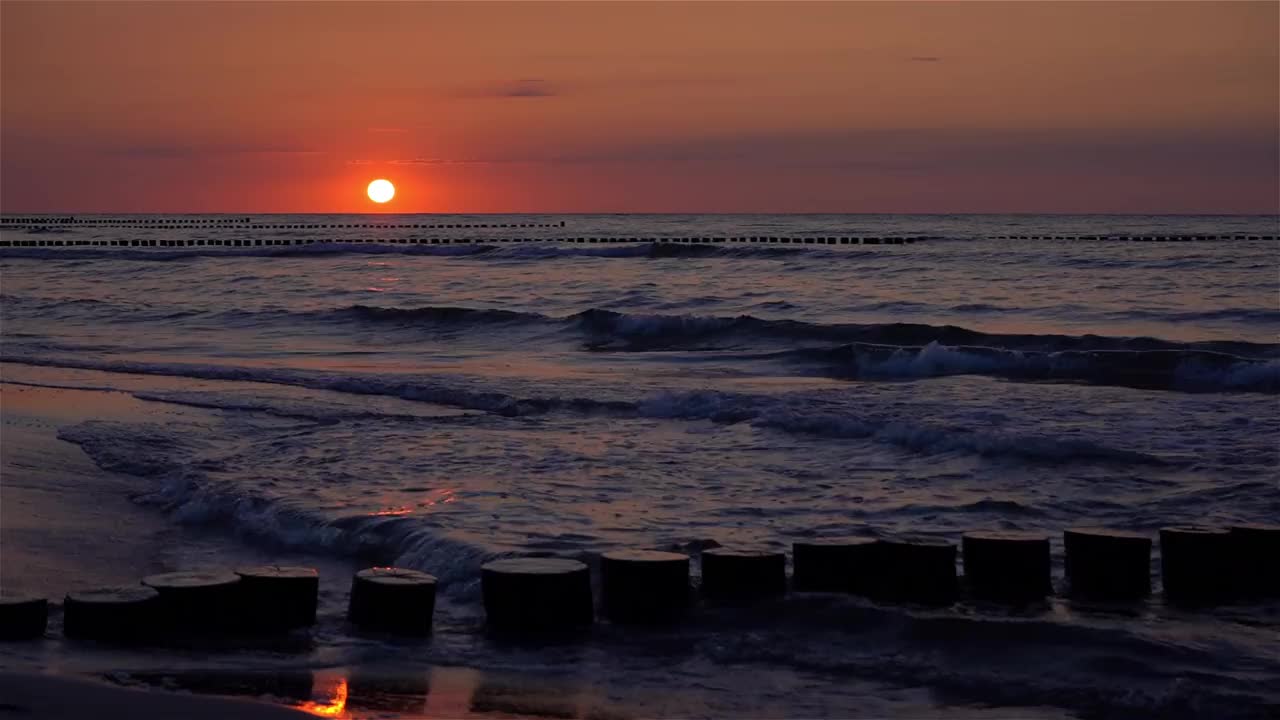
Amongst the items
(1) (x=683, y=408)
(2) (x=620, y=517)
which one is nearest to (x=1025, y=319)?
(1) (x=683, y=408)

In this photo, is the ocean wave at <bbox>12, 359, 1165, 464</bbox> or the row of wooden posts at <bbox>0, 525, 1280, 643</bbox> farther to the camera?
the ocean wave at <bbox>12, 359, 1165, 464</bbox>

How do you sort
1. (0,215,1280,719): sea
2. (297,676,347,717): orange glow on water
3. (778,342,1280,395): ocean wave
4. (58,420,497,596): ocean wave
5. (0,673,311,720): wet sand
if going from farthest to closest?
(778,342,1280,395): ocean wave < (58,420,497,596): ocean wave < (0,215,1280,719): sea < (297,676,347,717): orange glow on water < (0,673,311,720): wet sand

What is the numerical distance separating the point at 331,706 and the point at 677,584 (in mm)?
2277

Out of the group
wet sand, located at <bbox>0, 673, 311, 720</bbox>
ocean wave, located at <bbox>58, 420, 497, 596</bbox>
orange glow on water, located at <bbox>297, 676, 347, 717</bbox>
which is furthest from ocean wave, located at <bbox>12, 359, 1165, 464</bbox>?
orange glow on water, located at <bbox>297, 676, 347, 717</bbox>

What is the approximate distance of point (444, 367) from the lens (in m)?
23.8

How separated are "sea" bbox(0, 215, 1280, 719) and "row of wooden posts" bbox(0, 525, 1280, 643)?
0.55 ft

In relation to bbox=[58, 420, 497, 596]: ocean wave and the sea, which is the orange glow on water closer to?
the sea

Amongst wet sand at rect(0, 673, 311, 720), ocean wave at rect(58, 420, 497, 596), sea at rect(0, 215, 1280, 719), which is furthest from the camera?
ocean wave at rect(58, 420, 497, 596)

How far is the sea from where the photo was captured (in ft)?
23.4

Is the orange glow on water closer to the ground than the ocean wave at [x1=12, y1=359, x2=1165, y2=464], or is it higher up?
closer to the ground

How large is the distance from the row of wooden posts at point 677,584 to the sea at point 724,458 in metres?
A: 0.17

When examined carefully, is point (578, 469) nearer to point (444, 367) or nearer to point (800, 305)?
point (444, 367)

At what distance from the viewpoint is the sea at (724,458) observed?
281 inches

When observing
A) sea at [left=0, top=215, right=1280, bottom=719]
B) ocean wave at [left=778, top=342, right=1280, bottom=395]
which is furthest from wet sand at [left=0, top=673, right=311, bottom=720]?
ocean wave at [left=778, top=342, right=1280, bottom=395]
